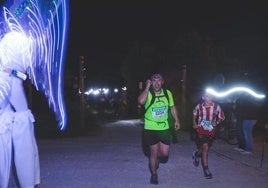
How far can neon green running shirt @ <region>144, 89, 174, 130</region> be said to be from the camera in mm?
9391

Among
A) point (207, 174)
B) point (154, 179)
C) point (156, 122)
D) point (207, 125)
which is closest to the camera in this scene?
point (154, 179)

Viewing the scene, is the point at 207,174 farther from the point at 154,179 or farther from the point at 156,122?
the point at 156,122

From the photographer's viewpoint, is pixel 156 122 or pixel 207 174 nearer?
pixel 156 122

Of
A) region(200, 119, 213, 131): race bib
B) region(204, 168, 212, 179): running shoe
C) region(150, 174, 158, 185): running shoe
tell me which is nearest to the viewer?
region(150, 174, 158, 185): running shoe

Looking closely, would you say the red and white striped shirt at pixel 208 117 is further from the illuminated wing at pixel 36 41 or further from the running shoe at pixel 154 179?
the illuminated wing at pixel 36 41

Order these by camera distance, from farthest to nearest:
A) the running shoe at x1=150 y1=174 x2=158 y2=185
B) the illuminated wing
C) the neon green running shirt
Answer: the neon green running shirt, the running shoe at x1=150 y1=174 x2=158 y2=185, the illuminated wing

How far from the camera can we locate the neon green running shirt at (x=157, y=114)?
9.39m

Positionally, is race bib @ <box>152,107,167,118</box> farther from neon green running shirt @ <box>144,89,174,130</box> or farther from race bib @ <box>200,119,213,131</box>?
race bib @ <box>200,119,213,131</box>

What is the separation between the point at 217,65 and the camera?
41625 millimetres

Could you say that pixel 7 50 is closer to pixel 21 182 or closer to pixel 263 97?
pixel 21 182

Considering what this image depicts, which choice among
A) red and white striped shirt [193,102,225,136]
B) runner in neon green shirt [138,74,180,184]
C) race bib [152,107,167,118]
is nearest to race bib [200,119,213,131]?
red and white striped shirt [193,102,225,136]

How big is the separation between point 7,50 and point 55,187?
3.61m

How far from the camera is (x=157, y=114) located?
941 cm

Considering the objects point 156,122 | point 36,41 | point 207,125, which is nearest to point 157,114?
point 156,122
